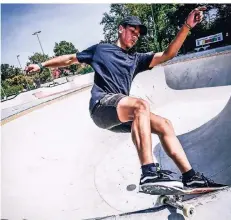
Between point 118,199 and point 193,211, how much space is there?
1.55 meters

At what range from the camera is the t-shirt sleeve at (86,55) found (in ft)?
11.5

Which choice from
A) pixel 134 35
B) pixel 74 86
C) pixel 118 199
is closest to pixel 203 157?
pixel 118 199

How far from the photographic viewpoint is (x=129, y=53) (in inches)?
140

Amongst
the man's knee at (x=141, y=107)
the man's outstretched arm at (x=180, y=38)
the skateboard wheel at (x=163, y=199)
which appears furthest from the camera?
the man's outstretched arm at (x=180, y=38)

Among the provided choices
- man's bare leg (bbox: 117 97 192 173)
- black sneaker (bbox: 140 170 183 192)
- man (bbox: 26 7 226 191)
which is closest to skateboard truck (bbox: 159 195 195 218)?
black sneaker (bbox: 140 170 183 192)

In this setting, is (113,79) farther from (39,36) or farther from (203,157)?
(203,157)

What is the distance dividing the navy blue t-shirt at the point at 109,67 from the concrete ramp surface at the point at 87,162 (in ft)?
3.32

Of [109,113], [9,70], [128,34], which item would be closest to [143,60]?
[128,34]

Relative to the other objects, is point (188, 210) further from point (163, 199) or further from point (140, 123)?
point (140, 123)

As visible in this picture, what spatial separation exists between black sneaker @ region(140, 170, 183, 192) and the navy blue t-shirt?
1226 mm

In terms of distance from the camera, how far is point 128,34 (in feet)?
11.4

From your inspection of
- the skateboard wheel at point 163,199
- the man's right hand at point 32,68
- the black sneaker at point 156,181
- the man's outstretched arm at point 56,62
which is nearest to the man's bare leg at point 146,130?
the black sneaker at point 156,181

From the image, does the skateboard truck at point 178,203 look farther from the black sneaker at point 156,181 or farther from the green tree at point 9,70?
the green tree at point 9,70

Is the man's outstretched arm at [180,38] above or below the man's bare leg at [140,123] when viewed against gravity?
above
